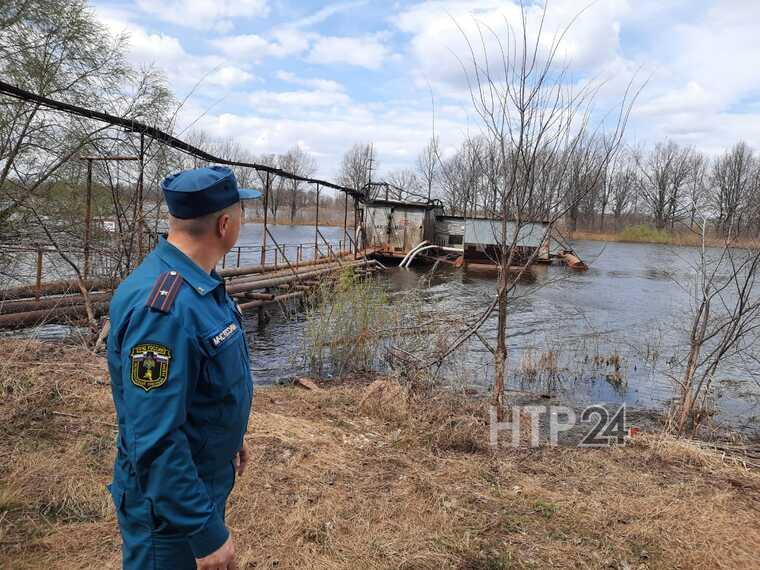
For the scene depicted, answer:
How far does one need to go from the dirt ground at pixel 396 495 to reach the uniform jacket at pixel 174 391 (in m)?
1.61

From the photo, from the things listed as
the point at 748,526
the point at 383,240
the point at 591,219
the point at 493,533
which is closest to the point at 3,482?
the point at 493,533

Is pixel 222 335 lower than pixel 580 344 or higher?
higher

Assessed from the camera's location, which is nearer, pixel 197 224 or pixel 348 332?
pixel 197 224

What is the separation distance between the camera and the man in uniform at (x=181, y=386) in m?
1.50

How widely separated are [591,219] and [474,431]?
6587 cm

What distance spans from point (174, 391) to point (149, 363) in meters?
0.11

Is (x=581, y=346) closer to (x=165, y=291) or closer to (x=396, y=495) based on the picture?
(x=396, y=495)

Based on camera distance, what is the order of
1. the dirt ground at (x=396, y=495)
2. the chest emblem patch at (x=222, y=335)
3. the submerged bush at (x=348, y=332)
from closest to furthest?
the chest emblem patch at (x=222, y=335), the dirt ground at (x=396, y=495), the submerged bush at (x=348, y=332)

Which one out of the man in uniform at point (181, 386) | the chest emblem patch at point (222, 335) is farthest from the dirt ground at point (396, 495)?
the chest emblem patch at point (222, 335)

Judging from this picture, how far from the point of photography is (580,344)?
11906mm

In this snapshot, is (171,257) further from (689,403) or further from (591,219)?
(591,219)

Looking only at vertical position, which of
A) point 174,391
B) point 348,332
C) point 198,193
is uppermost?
point 198,193

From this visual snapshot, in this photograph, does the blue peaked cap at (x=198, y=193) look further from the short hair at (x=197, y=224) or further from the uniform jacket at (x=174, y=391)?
the uniform jacket at (x=174, y=391)

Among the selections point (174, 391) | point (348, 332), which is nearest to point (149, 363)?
point (174, 391)
